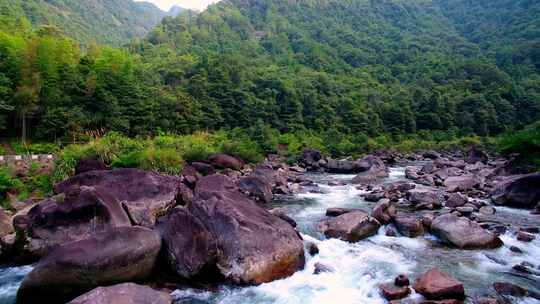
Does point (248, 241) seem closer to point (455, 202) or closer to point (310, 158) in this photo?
point (455, 202)

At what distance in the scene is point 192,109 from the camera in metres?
43.2

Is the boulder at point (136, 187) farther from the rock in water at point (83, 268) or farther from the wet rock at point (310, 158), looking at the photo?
the wet rock at point (310, 158)

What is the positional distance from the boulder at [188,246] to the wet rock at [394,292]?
203 inches

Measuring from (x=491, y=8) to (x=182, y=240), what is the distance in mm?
172652

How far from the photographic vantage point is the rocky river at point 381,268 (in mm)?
10164

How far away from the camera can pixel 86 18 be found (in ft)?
446

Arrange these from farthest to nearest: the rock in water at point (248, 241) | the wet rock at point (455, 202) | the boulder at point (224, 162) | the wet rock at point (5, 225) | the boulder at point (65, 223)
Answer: the boulder at point (224, 162) < the wet rock at point (455, 202) < the wet rock at point (5, 225) < the boulder at point (65, 223) < the rock in water at point (248, 241)

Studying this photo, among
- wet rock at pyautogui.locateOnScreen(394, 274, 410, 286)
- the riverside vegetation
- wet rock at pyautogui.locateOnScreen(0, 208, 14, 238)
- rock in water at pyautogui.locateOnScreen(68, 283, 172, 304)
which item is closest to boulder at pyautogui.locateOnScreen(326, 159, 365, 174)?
the riverside vegetation

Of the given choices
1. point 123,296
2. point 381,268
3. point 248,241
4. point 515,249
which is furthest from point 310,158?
point 123,296

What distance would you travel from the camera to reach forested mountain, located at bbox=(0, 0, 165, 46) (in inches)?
3484

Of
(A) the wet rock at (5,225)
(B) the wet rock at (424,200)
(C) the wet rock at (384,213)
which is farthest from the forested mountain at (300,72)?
(B) the wet rock at (424,200)

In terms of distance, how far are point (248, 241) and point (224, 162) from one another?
18720 millimetres

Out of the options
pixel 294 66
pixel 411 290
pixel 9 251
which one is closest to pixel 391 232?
pixel 411 290

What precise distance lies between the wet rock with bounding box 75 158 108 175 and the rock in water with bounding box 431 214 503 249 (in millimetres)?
18966
